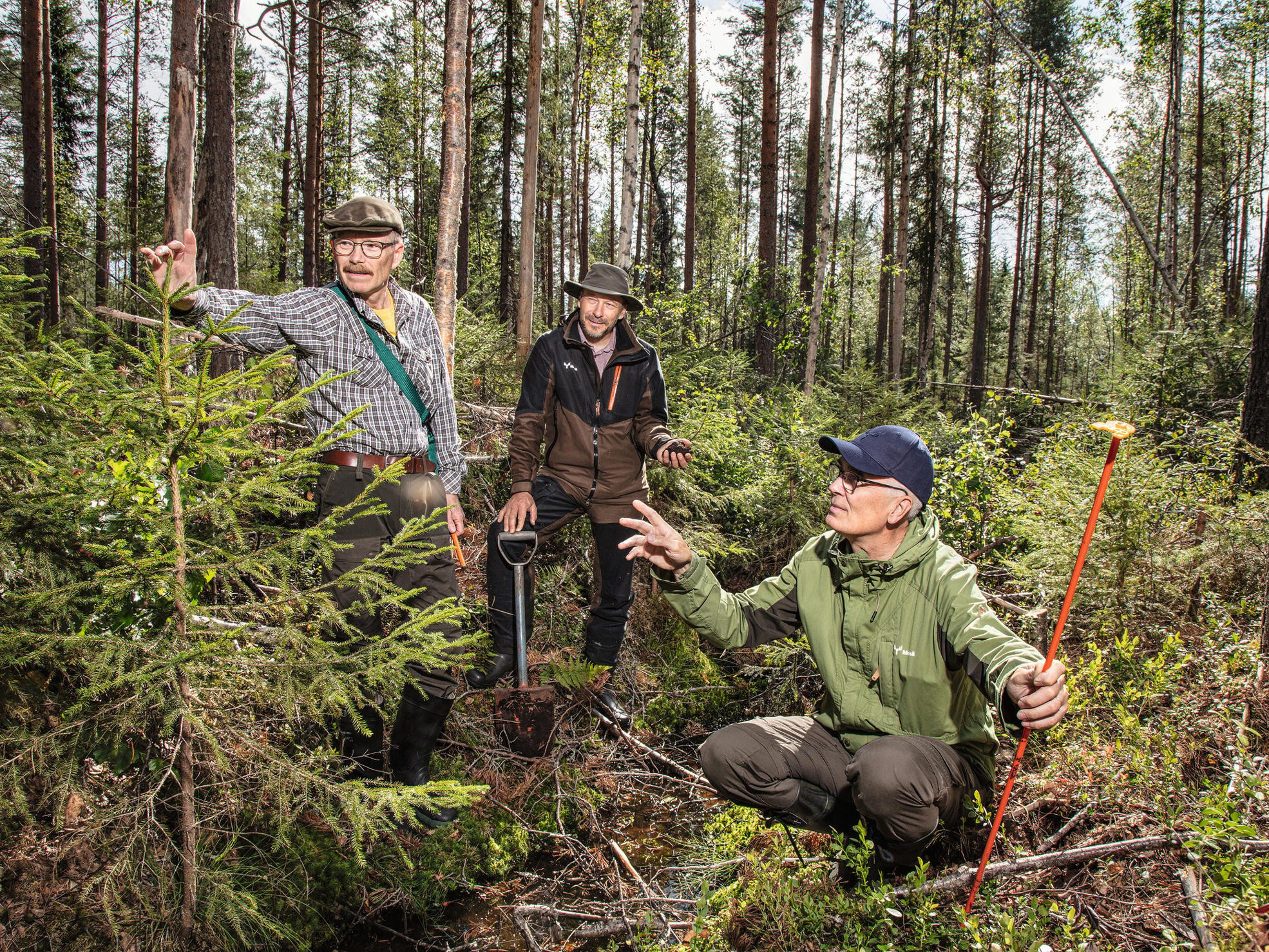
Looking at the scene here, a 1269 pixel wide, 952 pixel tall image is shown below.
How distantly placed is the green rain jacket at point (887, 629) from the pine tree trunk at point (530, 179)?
31.6 ft

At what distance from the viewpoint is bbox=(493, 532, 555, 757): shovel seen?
392 cm

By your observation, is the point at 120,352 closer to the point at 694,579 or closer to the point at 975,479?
the point at 694,579

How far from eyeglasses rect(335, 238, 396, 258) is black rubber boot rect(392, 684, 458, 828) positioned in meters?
2.02

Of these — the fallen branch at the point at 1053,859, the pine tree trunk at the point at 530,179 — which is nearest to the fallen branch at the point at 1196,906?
the fallen branch at the point at 1053,859

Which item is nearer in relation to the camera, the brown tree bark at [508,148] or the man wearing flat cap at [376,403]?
the man wearing flat cap at [376,403]

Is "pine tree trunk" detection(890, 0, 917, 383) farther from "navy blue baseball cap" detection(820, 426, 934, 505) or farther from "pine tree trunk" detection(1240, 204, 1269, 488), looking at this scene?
"navy blue baseball cap" detection(820, 426, 934, 505)

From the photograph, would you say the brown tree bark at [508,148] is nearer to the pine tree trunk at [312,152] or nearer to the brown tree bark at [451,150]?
the pine tree trunk at [312,152]

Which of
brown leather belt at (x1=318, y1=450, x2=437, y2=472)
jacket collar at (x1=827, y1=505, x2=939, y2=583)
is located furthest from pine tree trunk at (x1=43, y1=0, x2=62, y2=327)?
jacket collar at (x1=827, y1=505, x2=939, y2=583)

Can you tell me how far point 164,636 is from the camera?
2.10 m

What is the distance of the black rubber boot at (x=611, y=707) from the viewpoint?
4.47 metres

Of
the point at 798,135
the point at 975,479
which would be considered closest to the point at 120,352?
the point at 975,479

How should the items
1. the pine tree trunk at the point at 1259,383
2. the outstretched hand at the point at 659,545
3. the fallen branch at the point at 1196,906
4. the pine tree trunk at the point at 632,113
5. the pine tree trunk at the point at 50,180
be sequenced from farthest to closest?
the pine tree trunk at the point at 50,180
the pine tree trunk at the point at 632,113
the pine tree trunk at the point at 1259,383
the outstretched hand at the point at 659,545
the fallen branch at the point at 1196,906

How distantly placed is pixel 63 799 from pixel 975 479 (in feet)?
19.9

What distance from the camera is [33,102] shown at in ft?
38.6
